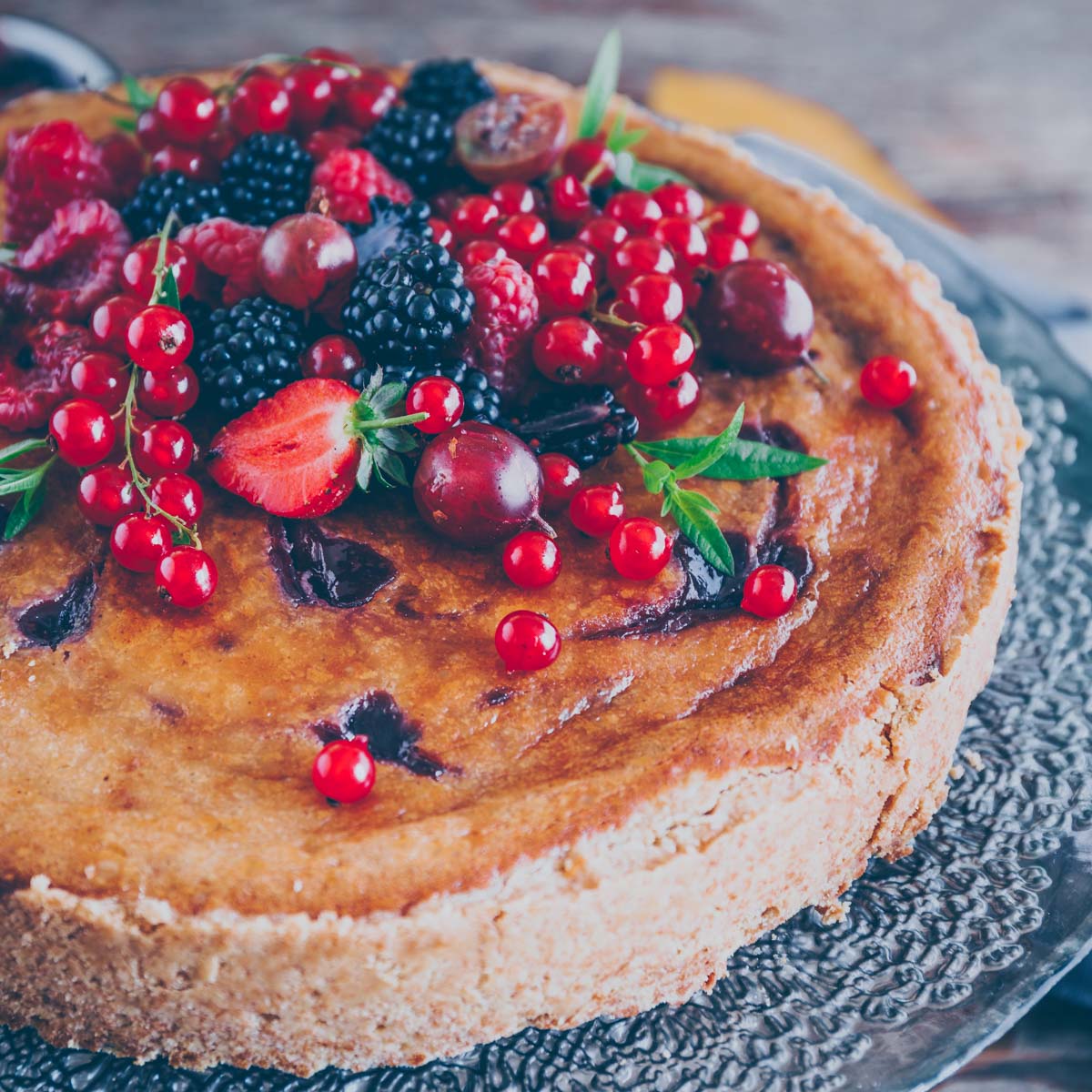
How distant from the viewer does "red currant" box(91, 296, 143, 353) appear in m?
1.80

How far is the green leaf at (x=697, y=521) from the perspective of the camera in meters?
1.74

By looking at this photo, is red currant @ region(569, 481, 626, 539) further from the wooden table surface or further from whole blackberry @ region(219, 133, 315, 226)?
the wooden table surface

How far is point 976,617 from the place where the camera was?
179 centimetres

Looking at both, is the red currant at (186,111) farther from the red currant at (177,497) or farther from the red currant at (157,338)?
the red currant at (177,497)

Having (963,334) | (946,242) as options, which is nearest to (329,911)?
(963,334)

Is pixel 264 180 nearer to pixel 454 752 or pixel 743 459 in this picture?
pixel 743 459

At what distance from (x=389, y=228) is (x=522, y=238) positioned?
0.20 m

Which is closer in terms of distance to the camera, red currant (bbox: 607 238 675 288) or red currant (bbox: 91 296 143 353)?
red currant (bbox: 91 296 143 353)

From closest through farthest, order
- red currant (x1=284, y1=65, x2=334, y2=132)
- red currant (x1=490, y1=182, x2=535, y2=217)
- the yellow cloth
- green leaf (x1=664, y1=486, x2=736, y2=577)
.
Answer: green leaf (x1=664, y1=486, x2=736, y2=577)
red currant (x1=490, y1=182, x2=535, y2=217)
red currant (x1=284, y1=65, x2=334, y2=132)
the yellow cloth

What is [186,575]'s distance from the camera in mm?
1677

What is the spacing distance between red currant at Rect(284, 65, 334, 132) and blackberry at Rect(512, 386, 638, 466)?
748 mm

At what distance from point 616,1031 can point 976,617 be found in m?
0.75

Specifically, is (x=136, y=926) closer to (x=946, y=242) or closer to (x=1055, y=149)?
(x=946, y=242)

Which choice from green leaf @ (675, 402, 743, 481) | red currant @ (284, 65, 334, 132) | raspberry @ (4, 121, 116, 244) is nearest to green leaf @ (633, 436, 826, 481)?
green leaf @ (675, 402, 743, 481)
